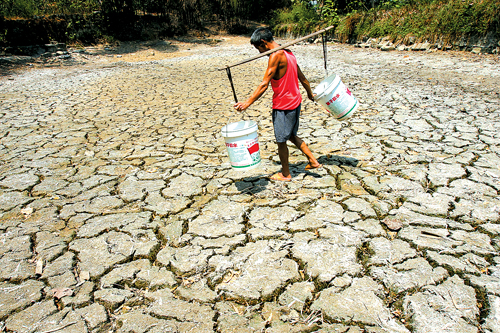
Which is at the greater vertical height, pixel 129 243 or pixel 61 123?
pixel 61 123

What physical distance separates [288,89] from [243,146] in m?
0.64

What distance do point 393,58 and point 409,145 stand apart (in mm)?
6824

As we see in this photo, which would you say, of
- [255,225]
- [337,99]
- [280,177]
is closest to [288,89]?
[337,99]

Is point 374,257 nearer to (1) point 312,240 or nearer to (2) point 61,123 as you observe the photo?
(1) point 312,240

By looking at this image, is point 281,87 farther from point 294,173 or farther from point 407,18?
point 407,18

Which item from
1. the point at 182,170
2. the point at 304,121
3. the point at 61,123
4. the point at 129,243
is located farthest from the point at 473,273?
the point at 61,123

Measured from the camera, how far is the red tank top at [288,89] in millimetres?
2850

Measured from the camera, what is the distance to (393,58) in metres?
9.66

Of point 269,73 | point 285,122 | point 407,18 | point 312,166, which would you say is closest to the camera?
point 269,73

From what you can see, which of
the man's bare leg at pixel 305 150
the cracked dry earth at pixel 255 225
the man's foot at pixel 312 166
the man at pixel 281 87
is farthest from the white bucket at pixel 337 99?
the cracked dry earth at pixel 255 225

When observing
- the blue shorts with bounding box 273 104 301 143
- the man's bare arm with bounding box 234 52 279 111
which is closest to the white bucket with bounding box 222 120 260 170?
the man's bare arm with bounding box 234 52 279 111

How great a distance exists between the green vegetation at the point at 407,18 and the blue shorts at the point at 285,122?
27.1 ft

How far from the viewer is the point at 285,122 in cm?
299

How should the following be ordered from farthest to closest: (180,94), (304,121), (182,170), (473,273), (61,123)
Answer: (180,94), (61,123), (304,121), (182,170), (473,273)
